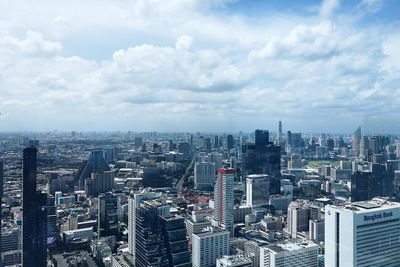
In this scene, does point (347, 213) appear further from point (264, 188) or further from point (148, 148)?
point (148, 148)

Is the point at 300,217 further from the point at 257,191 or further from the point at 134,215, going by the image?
the point at 134,215

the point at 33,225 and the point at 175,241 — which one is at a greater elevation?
the point at 33,225

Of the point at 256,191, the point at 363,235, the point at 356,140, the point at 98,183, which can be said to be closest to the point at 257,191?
the point at 256,191

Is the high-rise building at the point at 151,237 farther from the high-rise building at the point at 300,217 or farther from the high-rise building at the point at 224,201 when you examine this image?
the high-rise building at the point at 300,217

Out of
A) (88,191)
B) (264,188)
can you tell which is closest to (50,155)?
(88,191)

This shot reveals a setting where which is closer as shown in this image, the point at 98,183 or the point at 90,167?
the point at 98,183

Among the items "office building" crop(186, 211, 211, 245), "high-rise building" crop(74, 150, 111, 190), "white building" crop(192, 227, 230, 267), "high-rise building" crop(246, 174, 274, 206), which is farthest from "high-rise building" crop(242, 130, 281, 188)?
"white building" crop(192, 227, 230, 267)
